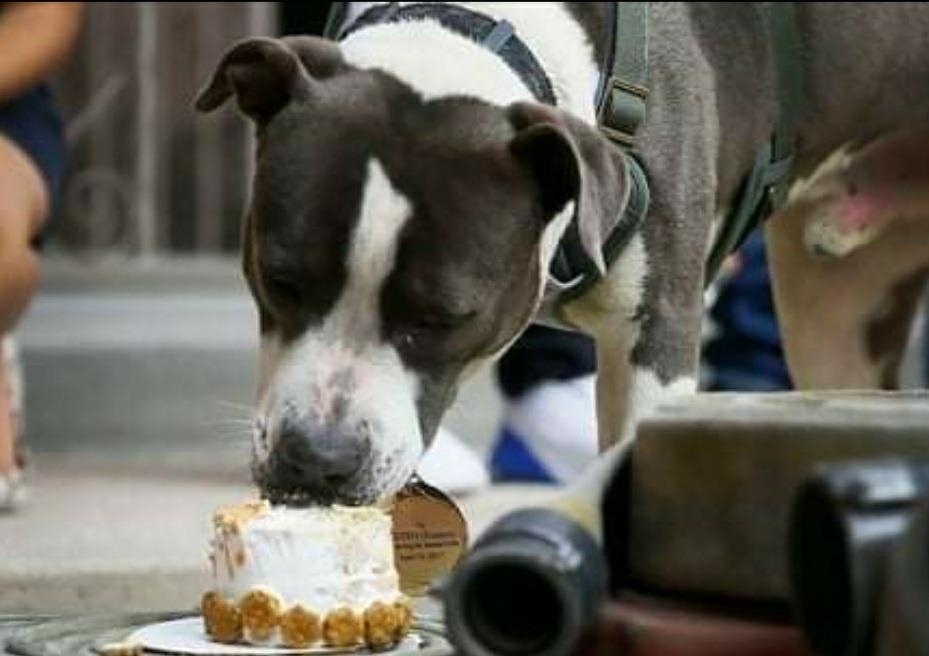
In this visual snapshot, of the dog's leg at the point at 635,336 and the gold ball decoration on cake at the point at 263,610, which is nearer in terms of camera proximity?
the gold ball decoration on cake at the point at 263,610

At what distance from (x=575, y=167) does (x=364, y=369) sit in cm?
37

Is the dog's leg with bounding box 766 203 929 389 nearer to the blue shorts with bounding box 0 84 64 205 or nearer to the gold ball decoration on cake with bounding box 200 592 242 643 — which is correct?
the blue shorts with bounding box 0 84 64 205

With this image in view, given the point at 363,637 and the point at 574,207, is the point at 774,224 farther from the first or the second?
the point at 363,637

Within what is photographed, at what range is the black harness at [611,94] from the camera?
333 cm

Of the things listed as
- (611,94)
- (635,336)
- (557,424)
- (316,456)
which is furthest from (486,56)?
(557,424)

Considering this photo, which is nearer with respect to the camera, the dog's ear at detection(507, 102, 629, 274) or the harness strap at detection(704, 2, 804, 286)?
the dog's ear at detection(507, 102, 629, 274)

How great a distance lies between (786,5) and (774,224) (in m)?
Result: 0.47

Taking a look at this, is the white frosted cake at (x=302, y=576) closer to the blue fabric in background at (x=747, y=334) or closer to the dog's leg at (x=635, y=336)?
the dog's leg at (x=635, y=336)

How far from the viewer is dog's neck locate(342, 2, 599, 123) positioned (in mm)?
3176

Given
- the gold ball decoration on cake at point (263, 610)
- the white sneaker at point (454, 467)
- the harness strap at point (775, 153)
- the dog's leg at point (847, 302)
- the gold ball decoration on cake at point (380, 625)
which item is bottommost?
the white sneaker at point (454, 467)

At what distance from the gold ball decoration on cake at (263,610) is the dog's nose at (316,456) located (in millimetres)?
131

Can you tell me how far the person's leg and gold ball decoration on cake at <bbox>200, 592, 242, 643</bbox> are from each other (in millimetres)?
1467

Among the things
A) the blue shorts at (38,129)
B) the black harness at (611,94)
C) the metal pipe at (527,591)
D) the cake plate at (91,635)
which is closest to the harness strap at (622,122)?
the black harness at (611,94)

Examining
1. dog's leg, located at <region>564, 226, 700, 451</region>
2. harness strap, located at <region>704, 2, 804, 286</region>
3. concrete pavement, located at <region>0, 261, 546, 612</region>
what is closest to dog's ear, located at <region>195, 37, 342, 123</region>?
dog's leg, located at <region>564, 226, 700, 451</region>
